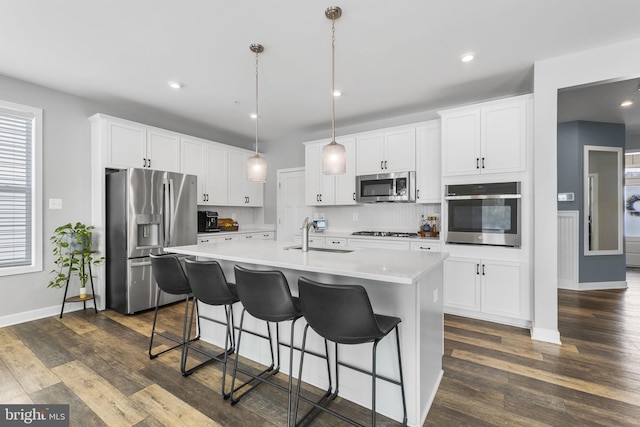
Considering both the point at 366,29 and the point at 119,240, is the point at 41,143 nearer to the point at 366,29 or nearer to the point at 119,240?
the point at 119,240

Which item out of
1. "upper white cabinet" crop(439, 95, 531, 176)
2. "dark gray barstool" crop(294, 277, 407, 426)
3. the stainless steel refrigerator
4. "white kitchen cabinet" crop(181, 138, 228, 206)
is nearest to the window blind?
the stainless steel refrigerator

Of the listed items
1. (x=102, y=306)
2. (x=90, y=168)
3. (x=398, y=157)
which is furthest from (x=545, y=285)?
(x=90, y=168)

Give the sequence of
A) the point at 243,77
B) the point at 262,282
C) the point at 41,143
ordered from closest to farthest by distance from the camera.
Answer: the point at 262,282, the point at 243,77, the point at 41,143

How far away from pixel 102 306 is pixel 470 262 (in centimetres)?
450

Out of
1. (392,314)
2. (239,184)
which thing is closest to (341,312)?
(392,314)

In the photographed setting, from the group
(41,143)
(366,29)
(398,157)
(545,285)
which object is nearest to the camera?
(366,29)

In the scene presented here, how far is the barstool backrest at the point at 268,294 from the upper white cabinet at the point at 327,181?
3.02 meters

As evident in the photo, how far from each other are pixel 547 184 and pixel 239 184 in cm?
454

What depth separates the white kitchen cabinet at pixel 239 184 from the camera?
545cm

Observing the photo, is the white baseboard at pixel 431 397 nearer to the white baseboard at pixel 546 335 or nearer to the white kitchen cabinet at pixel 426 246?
the white baseboard at pixel 546 335

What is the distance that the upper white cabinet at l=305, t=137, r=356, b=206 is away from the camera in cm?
468

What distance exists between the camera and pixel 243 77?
3.34 m

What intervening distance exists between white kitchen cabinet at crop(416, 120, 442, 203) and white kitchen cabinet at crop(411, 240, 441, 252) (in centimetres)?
60

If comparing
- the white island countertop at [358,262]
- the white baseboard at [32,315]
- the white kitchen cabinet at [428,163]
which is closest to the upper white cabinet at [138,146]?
the white baseboard at [32,315]
